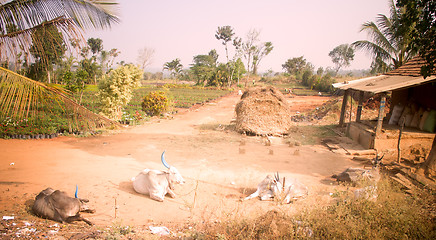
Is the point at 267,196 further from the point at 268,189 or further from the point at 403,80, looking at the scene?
the point at 403,80

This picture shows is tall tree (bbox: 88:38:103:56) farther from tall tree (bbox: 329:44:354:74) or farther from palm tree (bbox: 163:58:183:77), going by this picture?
tall tree (bbox: 329:44:354:74)

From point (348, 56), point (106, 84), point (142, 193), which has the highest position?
point (348, 56)

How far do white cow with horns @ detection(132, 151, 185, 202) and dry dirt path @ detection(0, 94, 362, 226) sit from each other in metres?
0.13

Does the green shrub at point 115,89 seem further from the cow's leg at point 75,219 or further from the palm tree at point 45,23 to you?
the cow's leg at point 75,219

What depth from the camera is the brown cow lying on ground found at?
4.11 meters

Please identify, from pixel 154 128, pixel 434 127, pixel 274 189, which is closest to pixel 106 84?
pixel 154 128

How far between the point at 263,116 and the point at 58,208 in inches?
338

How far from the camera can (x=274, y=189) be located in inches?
206

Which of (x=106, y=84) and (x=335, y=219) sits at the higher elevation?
(x=106, y=84)

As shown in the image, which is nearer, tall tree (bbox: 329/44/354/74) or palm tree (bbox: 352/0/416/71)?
palm tree (bbox: 352/0/416/71)

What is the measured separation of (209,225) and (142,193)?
1982mm

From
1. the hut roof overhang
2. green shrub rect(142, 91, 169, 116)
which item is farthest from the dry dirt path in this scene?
green shrub rect(142, 91, 169, 116)

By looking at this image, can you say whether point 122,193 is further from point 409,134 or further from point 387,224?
point 409,134

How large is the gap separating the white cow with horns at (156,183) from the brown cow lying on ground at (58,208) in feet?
4.24
